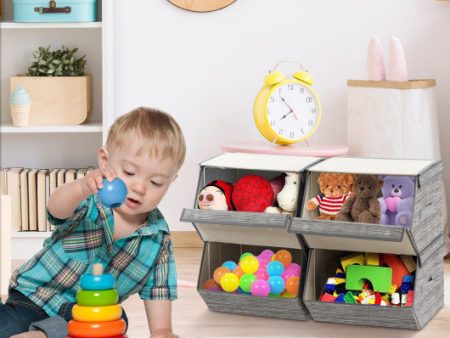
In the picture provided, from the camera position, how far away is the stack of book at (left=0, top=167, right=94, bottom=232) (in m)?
3.34

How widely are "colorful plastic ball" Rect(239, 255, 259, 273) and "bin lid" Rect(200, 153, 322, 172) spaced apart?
240mm

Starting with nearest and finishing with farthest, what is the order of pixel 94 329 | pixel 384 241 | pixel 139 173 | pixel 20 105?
pixel 94 329 → pixel 139 173 → pixel 384 241 → pixel 20 105

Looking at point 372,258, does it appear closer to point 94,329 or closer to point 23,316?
point 23,316

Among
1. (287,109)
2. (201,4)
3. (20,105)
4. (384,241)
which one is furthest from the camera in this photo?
(201,4)

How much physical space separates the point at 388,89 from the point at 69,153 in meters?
1.20

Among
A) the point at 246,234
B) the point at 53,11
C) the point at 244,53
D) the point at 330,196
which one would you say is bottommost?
the point at 246,234

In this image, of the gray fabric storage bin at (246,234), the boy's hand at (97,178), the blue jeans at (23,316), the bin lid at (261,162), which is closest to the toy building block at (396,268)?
the gray fabric storage bin at (246,234)

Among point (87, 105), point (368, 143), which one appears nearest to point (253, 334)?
point (368, 143)

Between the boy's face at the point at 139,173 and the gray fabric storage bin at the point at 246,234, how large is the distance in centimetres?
69

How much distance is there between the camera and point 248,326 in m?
2.48

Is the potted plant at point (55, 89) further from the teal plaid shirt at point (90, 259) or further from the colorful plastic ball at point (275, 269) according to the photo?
the teal plaid shirt at point (90, 259)

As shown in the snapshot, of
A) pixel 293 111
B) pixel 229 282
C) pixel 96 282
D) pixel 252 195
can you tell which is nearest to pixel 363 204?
pixel 252 195

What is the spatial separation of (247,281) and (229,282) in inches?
2.0

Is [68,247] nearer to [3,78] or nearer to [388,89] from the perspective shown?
[388,89]
